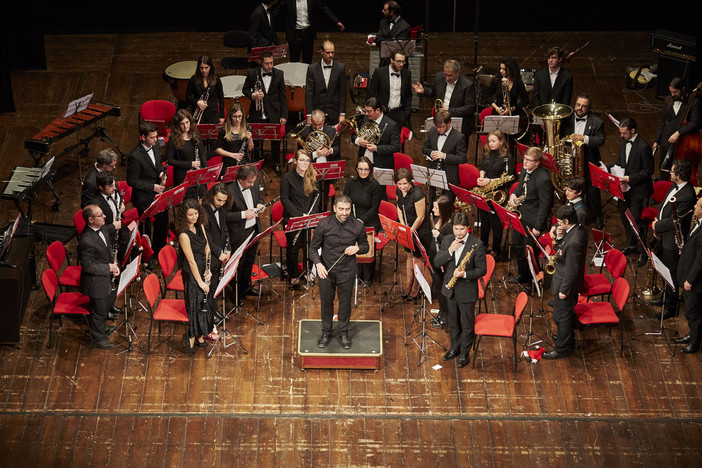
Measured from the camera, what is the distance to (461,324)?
9016 millimetres

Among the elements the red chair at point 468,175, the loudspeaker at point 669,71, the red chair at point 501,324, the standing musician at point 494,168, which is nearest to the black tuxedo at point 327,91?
the red chair at point 468,175

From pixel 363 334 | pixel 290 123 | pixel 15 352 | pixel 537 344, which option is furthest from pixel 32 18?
pixel 537 344

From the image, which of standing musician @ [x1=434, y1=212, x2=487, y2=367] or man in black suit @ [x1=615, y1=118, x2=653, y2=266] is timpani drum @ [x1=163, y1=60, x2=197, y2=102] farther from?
man in black suit @ [x1=615, y1=118, x2=653, y2=266]

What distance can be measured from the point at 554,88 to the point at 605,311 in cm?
309

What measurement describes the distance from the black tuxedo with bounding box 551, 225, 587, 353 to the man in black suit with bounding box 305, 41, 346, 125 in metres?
3.34

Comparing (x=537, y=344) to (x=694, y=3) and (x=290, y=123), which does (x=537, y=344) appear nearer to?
(x=290, y=123)

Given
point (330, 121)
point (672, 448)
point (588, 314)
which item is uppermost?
point (330, 121)

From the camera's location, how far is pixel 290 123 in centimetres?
1253

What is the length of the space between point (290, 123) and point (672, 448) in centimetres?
636

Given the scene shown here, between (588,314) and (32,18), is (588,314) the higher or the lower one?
the lower one

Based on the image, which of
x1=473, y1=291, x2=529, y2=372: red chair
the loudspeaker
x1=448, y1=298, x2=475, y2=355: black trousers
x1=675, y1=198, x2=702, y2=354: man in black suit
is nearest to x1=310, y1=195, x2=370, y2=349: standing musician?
x1=448, y1=298, x2=475, y2=355: black trousers

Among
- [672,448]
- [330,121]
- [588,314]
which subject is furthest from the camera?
[330,121]

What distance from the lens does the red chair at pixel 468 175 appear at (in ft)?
34.2

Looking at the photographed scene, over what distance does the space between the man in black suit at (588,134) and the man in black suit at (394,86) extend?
5.80 feet
